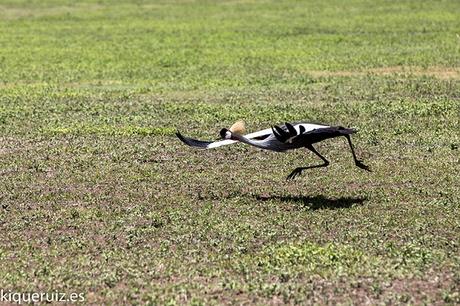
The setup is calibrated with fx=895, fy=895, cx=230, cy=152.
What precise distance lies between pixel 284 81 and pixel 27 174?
9285mm

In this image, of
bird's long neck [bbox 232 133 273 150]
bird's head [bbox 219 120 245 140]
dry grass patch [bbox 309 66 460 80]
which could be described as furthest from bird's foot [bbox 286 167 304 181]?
dry grass patch [bbox 309 66 460 80]

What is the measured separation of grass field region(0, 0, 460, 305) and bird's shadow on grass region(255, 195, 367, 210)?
0.06 m

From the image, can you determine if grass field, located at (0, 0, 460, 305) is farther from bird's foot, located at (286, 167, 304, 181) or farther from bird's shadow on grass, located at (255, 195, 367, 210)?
bird's foot, located at (286, 167, 304, 181)

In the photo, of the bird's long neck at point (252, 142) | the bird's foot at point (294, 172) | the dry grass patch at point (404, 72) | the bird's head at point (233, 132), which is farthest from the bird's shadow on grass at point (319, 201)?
the dry grass patch at point (404, 72)

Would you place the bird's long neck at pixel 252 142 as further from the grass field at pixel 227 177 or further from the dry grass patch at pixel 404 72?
the dry grass patch at pixel 404 72

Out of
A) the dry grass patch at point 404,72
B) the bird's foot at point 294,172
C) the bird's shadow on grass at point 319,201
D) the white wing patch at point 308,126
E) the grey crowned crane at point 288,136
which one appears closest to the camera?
the bird's shadow on grass at point 319,201

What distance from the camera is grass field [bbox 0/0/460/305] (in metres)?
8.23

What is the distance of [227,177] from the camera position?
39.7 feet

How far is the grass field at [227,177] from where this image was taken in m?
8.23

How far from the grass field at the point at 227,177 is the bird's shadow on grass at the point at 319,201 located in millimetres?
56

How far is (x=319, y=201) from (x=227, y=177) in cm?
177

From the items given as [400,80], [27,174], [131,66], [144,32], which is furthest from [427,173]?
[144,32]

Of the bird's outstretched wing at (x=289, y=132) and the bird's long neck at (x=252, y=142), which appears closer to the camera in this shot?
the bird's outstretched wing at (x=289, y=132)

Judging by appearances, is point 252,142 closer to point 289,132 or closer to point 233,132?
point 233,132
